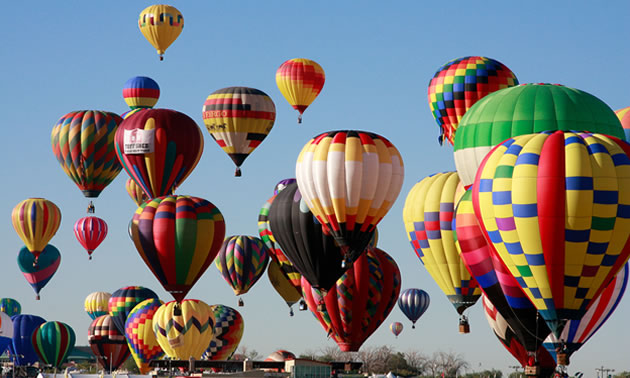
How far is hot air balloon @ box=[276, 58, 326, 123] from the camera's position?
57688 mm

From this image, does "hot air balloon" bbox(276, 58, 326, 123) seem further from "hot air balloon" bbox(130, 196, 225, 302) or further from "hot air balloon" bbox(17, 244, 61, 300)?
"hot air balloon" bbox(17, 244, 61, 300)

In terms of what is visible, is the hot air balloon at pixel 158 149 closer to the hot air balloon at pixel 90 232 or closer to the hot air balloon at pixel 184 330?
the hot air balloon at pixel 184 330

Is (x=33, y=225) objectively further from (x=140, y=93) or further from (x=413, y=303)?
(x=413, y=303)

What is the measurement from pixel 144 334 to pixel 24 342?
573 inches

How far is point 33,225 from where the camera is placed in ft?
210

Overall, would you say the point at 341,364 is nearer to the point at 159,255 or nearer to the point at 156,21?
the point at 159,255

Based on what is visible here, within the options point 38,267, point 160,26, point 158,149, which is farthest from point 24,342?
point 158,149

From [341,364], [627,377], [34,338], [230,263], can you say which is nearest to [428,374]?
[627,377]

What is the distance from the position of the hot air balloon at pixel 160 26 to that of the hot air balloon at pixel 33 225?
37.4 ft

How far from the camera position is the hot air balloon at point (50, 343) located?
68625mm

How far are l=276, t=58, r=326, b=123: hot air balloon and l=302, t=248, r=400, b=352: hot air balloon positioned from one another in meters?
13.2

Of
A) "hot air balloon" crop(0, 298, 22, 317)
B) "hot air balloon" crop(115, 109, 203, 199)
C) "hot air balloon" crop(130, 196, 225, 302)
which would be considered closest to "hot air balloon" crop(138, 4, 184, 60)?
"hot air balloon" crop(115, 109, 203, 199)

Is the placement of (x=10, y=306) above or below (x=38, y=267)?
below

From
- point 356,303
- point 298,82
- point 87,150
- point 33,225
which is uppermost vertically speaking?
point 298,82
